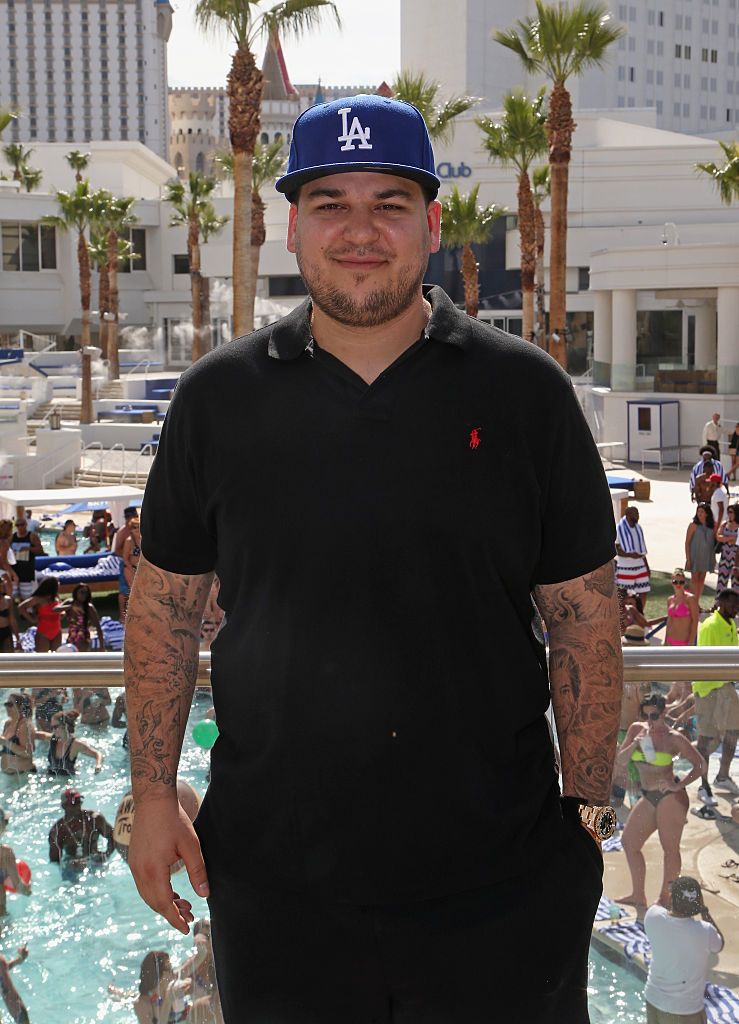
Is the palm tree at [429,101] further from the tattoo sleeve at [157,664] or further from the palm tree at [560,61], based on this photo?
the tattoo sleeve at [157,664]

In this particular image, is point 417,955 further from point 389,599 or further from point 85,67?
point 85,67

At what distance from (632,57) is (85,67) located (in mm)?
83432

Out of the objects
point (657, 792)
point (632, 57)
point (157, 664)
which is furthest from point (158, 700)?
point (632, 57)

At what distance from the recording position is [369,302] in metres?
2.09

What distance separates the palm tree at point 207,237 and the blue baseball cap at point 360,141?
59.0m

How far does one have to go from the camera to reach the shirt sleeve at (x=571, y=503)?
6.79ft

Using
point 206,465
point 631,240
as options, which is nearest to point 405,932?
point 206,465

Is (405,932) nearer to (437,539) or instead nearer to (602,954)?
(437,539)

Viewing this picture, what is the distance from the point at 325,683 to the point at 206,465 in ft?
1.39

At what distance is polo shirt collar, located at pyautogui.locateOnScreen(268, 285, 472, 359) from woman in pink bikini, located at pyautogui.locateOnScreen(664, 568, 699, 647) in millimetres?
10460

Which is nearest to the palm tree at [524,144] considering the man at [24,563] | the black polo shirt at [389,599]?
the man at [24,563]

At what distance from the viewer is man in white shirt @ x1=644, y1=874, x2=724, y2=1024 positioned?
2.75 meters

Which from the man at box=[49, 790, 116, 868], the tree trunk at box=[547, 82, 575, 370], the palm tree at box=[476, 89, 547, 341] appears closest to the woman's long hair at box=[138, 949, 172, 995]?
the man at box=[49, 790, 116, 868]

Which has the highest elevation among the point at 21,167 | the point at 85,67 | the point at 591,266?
the point at 85,67
